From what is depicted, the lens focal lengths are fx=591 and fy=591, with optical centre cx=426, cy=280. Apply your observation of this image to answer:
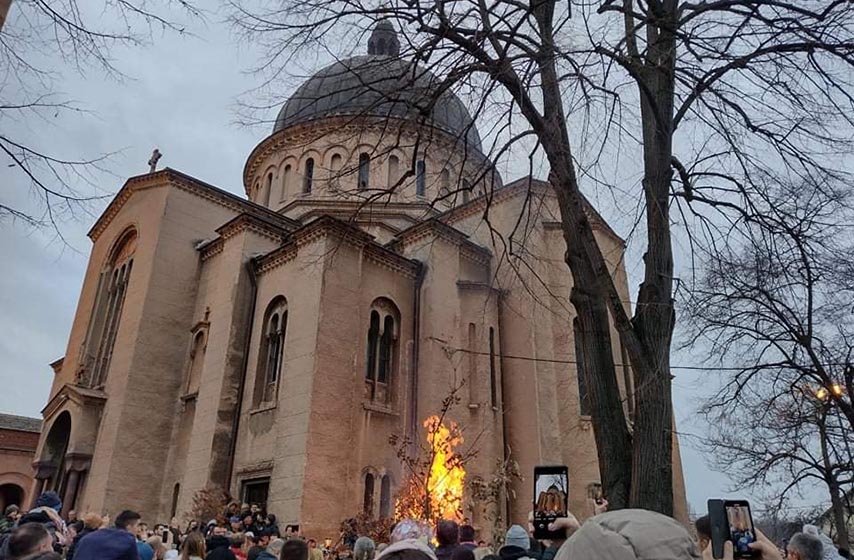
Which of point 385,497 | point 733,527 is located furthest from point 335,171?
point 385,497

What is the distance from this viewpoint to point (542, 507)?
3756mm

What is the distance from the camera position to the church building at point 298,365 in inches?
631

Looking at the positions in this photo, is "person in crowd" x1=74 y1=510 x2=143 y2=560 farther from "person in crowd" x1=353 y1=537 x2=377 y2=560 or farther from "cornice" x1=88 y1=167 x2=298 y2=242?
"cornice" x1=88 y1=167 x2=298 y2=242

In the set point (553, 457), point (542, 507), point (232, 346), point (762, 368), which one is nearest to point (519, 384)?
point (553, 457)

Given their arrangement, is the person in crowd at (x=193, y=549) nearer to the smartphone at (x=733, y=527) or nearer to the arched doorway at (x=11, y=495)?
A: the smartphone at (x=733, y=527)

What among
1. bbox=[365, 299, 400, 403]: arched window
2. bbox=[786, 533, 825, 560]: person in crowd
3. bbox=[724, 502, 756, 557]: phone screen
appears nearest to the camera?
bbox=[724, 502, 756, 557]: phone screen

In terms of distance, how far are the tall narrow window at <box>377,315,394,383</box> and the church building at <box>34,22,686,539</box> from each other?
0.16 ft

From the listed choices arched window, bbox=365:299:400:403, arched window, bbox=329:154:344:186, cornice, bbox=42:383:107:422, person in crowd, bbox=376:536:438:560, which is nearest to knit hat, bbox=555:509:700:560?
person in crowd, bbox=376:536:438:560

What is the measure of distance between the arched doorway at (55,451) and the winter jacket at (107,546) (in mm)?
18205

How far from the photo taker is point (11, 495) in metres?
28.8

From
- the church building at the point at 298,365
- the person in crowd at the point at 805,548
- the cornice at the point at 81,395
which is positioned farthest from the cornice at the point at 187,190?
the person in crowd at the point at 805,548

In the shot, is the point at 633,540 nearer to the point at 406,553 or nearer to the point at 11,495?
the point at 406,553

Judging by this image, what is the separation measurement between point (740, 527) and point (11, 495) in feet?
115

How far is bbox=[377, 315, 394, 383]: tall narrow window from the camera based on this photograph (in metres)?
18.7
